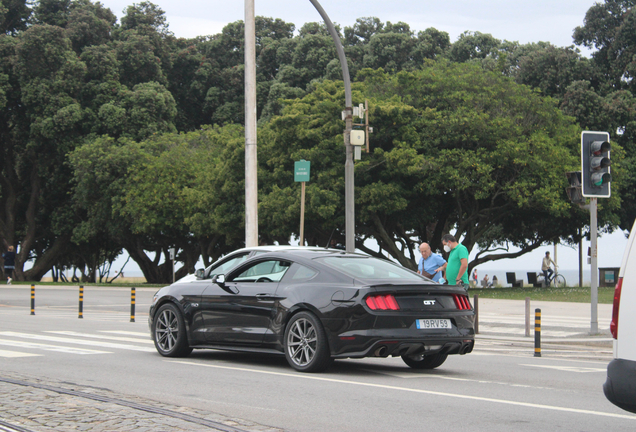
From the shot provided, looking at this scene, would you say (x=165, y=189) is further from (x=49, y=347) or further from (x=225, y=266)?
(x=225, y=266)

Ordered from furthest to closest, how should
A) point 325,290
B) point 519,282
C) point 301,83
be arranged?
point 301,83, point 519,282, point 325,290

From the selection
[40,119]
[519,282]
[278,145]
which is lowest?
[519,282]

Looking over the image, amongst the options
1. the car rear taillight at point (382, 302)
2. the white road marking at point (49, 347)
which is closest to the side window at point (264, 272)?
the car rear taillight at point (382, 302)

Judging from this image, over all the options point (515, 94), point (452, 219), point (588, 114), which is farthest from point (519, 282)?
point (515, 94)

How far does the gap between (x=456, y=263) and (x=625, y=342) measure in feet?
28.0

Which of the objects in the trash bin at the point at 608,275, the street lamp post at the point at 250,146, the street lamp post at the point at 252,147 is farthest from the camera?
the trash bin at the point at 608,275

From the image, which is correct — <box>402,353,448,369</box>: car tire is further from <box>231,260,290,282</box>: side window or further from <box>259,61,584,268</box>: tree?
<box>259,61,584,268</box>: tree

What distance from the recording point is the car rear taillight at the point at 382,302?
30.4ft

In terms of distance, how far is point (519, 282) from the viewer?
4897cm

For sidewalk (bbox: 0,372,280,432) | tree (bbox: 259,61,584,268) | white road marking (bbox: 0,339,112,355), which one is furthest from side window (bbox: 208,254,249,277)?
tree (bbox: 259,61,584,268)

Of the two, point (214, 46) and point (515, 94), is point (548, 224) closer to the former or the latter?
point (515, 94)

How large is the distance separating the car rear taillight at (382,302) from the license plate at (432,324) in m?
0.33

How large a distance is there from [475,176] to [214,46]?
1322 inches

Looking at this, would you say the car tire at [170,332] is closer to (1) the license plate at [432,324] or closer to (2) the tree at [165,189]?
(1) the license plate at [432,324]
